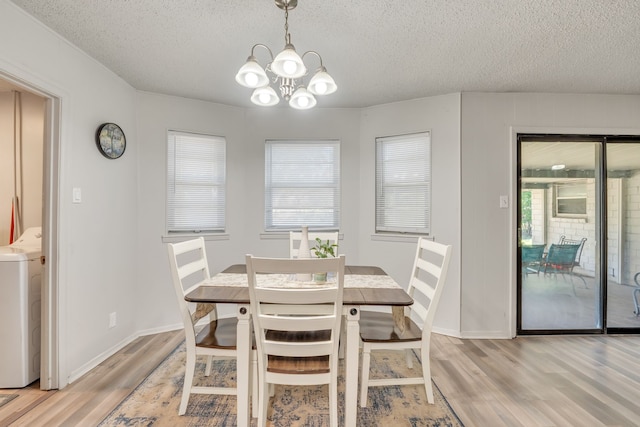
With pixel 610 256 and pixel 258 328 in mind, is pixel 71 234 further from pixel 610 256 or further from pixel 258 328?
pixel 610 256

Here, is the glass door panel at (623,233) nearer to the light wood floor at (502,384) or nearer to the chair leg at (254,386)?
the light wood floor at (502,384)

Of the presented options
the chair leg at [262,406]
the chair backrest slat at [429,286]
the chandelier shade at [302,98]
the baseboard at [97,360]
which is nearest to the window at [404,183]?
the chair backrest slat at [429,286]

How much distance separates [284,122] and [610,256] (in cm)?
357

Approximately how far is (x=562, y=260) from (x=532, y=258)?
0.31m

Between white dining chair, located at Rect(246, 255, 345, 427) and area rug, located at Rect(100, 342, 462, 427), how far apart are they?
335mm

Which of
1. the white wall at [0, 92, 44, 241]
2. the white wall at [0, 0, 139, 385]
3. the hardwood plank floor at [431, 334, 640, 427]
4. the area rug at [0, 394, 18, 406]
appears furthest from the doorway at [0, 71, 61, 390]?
the hardwood plank floor at [431, 334, 640, 427]

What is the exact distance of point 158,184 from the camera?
324 cm

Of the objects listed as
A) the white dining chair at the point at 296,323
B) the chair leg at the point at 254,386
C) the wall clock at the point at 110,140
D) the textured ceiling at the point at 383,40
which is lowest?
the chair leg at the point at 254,386

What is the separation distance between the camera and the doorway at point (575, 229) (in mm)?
3225

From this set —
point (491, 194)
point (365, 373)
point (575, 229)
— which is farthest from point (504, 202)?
point (365, 373)

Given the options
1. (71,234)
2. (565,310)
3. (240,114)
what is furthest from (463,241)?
(71,234)

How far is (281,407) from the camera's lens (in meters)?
1.99

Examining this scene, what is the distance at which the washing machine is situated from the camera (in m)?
2.15

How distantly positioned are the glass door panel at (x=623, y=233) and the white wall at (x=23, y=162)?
5200 mm
